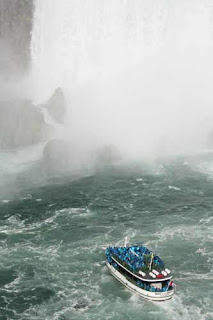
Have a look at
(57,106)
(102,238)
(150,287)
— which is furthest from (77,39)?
(150,287)

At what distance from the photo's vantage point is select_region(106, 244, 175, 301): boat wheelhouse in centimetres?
6071

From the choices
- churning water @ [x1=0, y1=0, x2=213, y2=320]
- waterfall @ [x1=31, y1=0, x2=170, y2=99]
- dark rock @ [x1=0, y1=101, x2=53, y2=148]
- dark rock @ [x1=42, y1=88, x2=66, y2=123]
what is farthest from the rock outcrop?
waterfall @ [x1=31, y1=0, x2=170, y2=99]

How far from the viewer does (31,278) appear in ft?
215

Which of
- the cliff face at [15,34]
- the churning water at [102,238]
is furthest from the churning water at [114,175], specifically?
the cliff face at [15,34]

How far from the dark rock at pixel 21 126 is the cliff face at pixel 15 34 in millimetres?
21402

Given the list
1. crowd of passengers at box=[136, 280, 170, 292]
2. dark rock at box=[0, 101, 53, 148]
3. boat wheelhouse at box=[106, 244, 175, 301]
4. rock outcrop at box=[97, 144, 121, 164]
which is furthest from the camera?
dark rock at box=[0, 101, 53, 148]

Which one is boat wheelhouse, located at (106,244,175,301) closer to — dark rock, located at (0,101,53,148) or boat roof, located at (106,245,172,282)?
boat roof, located at (106,245,172,282)

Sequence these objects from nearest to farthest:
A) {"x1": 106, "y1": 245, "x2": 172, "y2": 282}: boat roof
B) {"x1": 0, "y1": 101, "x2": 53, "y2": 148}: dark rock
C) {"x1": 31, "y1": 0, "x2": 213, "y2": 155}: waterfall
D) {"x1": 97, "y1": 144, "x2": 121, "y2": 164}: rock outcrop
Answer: {"x1": 106, "y1": 245, "x2": 172, "y2": 282}: boat roof, {"x1": 97, "y1": 144, "x2": 121, "y2": 164}: rock outcrop, {"x1": 0, "y1": 101, "x2": 53, "y2": 148}: dark rock, {"x1": 31, "y1": 0, "x2": 213, "y2": 155}: waterfall

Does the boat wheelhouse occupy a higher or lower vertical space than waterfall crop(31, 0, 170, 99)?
lower

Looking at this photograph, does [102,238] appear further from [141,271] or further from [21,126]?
[21,126]

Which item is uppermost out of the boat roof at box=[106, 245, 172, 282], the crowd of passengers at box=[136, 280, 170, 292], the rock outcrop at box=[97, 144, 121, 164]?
the rock outcrop at box=[97, 144, 121, 164]

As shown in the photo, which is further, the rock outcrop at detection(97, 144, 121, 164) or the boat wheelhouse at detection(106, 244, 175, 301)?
the rock outcrop at detection(97, 144, 121, 164)

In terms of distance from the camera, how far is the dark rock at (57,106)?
416 ft

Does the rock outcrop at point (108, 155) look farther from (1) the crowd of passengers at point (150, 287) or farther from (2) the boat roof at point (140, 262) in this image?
(1) the crowd of passengers at point (150, 287)
